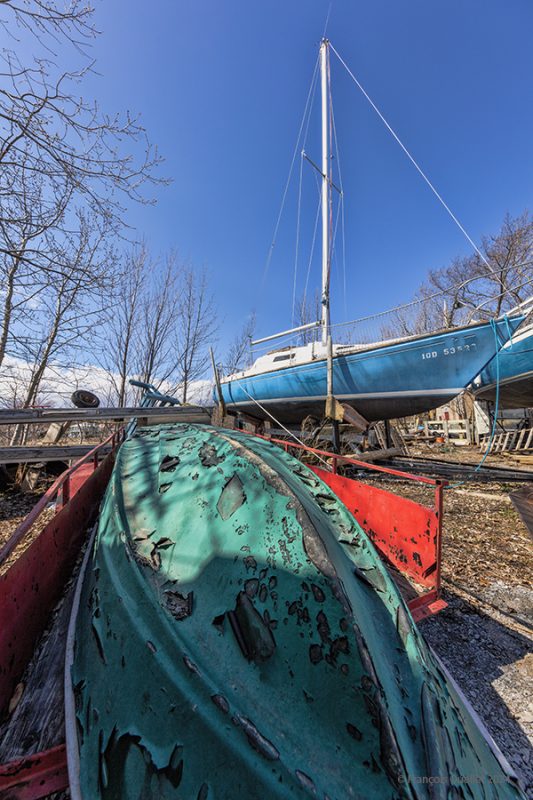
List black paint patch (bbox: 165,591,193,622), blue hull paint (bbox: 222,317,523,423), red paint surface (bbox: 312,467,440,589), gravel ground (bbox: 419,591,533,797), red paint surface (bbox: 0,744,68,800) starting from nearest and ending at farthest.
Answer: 1. red paint surface (bbox: 0,744,68,800)
2. black paint patch (bbox: 165,591,193,622)
3. gravel ground (bbox: 419,591,533,797)
4. red paint surface (bbox: 312,467,440,589)
5. blue hull paint (bbox: 222,317,523,423)

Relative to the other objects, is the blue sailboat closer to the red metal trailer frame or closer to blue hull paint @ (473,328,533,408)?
blue hull paint @ (473,328,533,408)

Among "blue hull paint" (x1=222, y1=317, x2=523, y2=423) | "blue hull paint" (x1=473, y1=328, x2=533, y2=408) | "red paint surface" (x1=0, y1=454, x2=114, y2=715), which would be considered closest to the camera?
"red paint surface" (x1=0, y1=454, x2=114, y2=715)

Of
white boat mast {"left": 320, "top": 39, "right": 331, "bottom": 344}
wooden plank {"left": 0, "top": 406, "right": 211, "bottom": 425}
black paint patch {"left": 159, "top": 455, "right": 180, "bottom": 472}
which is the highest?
white boat mast {"left": 320, "top": 39, "right": 331, "bottom": 344}

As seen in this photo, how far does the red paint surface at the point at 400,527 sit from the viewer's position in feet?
9.04

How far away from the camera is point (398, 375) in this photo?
7203mm

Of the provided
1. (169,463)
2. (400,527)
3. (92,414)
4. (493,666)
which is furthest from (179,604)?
(92,414)

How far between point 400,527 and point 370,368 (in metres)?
4.91

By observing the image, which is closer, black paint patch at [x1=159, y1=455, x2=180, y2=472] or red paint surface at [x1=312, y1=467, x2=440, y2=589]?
black paint patch at [x1=159, y1=455, x2=180, y2=472]

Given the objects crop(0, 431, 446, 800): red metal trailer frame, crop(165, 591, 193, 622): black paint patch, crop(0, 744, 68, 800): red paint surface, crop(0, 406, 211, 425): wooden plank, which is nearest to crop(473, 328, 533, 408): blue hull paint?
crop(0, 431, 446, 800): red metal trailer frame

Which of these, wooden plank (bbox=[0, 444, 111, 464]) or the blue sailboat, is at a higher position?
the blue sailboat

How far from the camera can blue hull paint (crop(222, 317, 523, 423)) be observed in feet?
21.1

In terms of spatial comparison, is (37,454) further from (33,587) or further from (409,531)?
(409,531)

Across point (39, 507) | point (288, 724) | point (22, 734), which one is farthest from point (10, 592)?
point (288, 724)

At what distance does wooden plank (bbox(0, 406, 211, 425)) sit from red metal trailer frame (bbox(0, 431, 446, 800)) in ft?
11.5
